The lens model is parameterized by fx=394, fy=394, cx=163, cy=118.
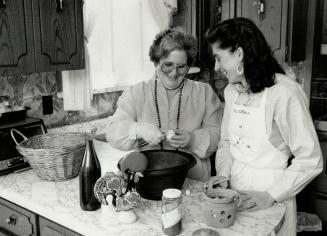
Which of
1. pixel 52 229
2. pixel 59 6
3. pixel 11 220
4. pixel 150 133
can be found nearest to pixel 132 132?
pixel 150 133

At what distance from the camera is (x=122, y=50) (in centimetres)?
314

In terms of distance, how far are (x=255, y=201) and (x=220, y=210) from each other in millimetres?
244

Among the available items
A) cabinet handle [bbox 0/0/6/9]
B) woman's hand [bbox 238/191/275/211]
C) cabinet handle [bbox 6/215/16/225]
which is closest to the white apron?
woman's hand [bbox 238/191/275/211]

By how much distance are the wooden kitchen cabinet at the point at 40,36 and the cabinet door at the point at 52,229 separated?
76 cm

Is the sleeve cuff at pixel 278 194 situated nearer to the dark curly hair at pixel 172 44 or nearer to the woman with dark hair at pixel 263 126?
the woman with dark hair at pixel 263 126

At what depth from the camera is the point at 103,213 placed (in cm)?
146

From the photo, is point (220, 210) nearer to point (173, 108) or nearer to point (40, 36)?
point (173, 108)

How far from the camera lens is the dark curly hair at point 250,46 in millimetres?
1589

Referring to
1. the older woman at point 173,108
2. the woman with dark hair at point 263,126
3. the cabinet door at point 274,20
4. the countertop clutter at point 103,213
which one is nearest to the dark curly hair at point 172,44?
the older woman at point 173,108

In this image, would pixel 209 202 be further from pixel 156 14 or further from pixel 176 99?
pixel 156 14

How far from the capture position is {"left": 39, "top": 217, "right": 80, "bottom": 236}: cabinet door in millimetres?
1524

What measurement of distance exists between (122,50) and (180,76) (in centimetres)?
126

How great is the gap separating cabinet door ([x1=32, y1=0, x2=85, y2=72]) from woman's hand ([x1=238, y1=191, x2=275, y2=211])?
125 centimetres

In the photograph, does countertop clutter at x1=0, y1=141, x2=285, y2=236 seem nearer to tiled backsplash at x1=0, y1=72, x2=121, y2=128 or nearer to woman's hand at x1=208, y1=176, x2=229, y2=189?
woman's hand at x1=208, y1=176, x2=229, y2=189
